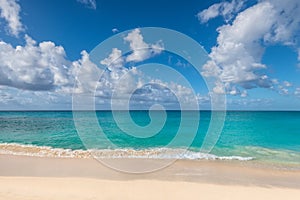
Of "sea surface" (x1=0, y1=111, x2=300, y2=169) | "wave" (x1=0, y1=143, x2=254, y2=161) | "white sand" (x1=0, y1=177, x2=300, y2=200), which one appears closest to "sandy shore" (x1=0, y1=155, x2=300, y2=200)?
"white sand" (x1=0, y1=177, x2=300, y2=200)

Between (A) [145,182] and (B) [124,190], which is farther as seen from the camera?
(A) [145,182]

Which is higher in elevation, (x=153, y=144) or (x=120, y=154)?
(x=153, y=144)

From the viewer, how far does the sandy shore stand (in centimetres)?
610

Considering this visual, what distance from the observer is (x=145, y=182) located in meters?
7.18

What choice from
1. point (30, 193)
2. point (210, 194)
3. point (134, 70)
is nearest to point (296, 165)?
point (210, 194)

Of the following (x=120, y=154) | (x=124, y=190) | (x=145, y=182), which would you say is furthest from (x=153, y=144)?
(x=124, y=190)

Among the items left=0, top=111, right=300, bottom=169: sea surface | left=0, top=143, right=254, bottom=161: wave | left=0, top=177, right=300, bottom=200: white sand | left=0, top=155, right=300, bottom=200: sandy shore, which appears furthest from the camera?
left=0, top=111, right=300, bottom=169: sea surface

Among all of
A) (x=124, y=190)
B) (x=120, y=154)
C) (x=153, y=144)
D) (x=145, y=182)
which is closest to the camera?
(x=124, y=190)

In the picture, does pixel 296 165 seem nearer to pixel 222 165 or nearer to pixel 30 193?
pixel 222 165

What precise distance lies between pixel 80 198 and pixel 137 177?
2.64 m

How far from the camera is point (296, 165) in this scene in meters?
11.3

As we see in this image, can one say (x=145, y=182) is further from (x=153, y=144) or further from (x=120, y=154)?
(x=153, y=144)

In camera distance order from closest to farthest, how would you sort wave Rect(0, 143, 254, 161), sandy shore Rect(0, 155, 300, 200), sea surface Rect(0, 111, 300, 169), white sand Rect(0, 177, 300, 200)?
1. white sand Rect(0, 177, 300, 200)
2. sandy shore Rect(0, 155, 300, 200)
3. wave Rect(0, 143, 254, 161)
4. sea surface Rect(0, 111, 300, 169)

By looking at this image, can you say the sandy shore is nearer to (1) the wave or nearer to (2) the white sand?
(2) the white sand
